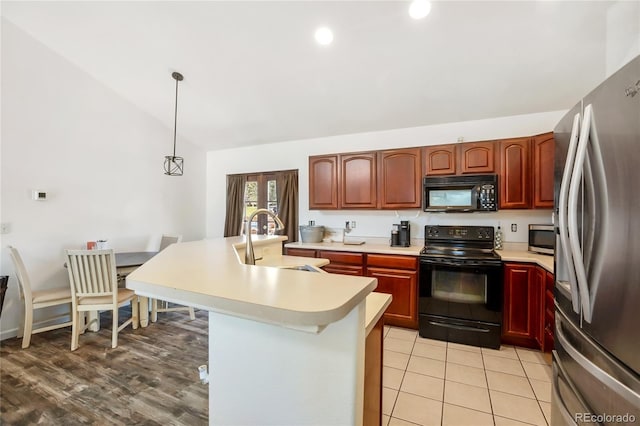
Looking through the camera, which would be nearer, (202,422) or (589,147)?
(589,147)

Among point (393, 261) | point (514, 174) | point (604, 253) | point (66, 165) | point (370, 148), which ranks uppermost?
point (370, 148)

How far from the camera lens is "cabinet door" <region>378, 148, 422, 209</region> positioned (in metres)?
3.35

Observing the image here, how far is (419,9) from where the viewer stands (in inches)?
82.5

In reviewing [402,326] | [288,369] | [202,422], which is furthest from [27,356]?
[402,326]

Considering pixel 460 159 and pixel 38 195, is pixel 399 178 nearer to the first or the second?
pixel 460 159

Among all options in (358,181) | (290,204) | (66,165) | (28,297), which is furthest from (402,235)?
(66,165)

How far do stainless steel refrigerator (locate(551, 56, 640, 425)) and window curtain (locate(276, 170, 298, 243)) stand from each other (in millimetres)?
3548

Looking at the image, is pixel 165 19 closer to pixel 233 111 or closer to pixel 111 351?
pixel 233 111

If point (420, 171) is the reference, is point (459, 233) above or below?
below

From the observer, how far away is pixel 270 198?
4734mm

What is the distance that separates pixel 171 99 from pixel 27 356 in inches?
130

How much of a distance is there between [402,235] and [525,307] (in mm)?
1404

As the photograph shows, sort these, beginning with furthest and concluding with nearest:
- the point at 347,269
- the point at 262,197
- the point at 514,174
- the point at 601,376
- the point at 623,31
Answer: the point at 262,197
the point at 347,269
the point at 514,174
the point at 623,31
the point at 601,376

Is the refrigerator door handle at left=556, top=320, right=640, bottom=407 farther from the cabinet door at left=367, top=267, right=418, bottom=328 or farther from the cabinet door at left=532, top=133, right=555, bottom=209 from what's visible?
the cabinet door at left=532, top=133, right=555, bottom=209
